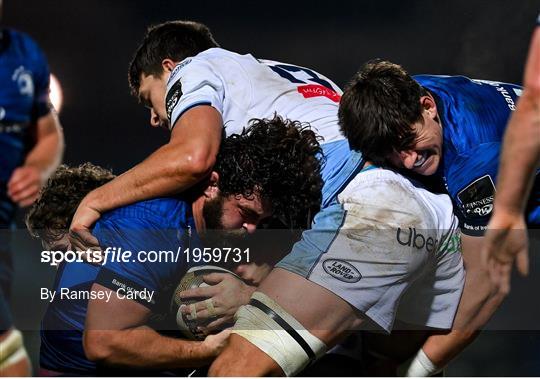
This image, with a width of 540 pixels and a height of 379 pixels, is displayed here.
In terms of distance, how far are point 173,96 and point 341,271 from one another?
794 millimetres

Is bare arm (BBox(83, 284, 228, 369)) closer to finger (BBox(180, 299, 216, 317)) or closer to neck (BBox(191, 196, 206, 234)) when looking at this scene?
finger (BBox(180, 299, 216, 317))

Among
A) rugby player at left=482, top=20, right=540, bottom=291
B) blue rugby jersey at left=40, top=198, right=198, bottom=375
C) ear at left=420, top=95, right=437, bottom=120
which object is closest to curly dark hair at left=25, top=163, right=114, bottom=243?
blue rugby jersey at left=40, top=198, right=198, bottom=375

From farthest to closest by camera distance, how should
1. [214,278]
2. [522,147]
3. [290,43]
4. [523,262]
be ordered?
[290,43] → [523,262] → [214,278] → [522,147]

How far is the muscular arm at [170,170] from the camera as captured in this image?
12.0 feet

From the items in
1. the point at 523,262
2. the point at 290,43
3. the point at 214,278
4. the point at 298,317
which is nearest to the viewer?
the point at 298,317

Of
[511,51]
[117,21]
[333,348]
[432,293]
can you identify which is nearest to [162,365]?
[333,348]

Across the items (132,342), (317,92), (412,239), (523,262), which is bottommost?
(132,342)

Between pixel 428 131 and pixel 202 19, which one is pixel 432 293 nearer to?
pixel 428 131

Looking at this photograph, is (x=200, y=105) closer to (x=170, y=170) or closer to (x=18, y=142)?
(x=170, y=170)

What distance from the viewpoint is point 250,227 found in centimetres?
382

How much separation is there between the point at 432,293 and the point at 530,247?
14.4 inches

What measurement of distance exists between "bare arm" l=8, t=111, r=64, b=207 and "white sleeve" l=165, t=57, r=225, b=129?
0.39 meters

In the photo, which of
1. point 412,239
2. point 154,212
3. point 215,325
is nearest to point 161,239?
point 154,212

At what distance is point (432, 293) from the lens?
154 inches
